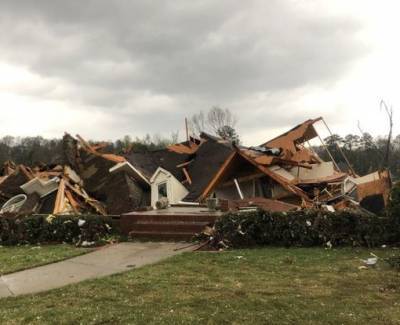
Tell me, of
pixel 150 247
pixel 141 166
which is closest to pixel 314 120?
pixel 141 166

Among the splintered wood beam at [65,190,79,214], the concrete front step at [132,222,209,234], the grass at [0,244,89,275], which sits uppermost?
the splintered wood beam at [65,190,79,214]

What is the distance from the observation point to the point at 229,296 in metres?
5.80

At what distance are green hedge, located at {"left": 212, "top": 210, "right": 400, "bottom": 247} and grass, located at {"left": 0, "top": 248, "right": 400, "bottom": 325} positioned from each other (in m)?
1.28

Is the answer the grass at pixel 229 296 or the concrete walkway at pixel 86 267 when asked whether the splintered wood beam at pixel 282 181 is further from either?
the grass at pixel 229 296

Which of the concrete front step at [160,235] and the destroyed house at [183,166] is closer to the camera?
the concrete front step at [160,235]

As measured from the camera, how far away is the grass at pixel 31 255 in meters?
8.62

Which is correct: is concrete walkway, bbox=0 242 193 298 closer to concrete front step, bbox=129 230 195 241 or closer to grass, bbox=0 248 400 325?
concrete front step, bbox=129 230 195 241

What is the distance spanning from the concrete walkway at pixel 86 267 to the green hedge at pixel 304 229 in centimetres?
124

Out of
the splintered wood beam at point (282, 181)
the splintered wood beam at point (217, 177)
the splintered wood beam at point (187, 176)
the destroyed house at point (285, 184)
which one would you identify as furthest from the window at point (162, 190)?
the splintered wood beam at point (282, 181)

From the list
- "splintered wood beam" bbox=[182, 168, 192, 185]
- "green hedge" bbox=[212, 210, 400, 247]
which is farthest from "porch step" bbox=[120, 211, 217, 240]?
"splintered wood beam" bbox=[182, 168, 192, 185]

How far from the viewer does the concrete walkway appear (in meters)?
7.04

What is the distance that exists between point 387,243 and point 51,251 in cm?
738

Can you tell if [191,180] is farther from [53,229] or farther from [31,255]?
[31,255]

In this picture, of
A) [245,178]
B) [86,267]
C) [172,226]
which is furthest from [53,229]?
[245,178]
